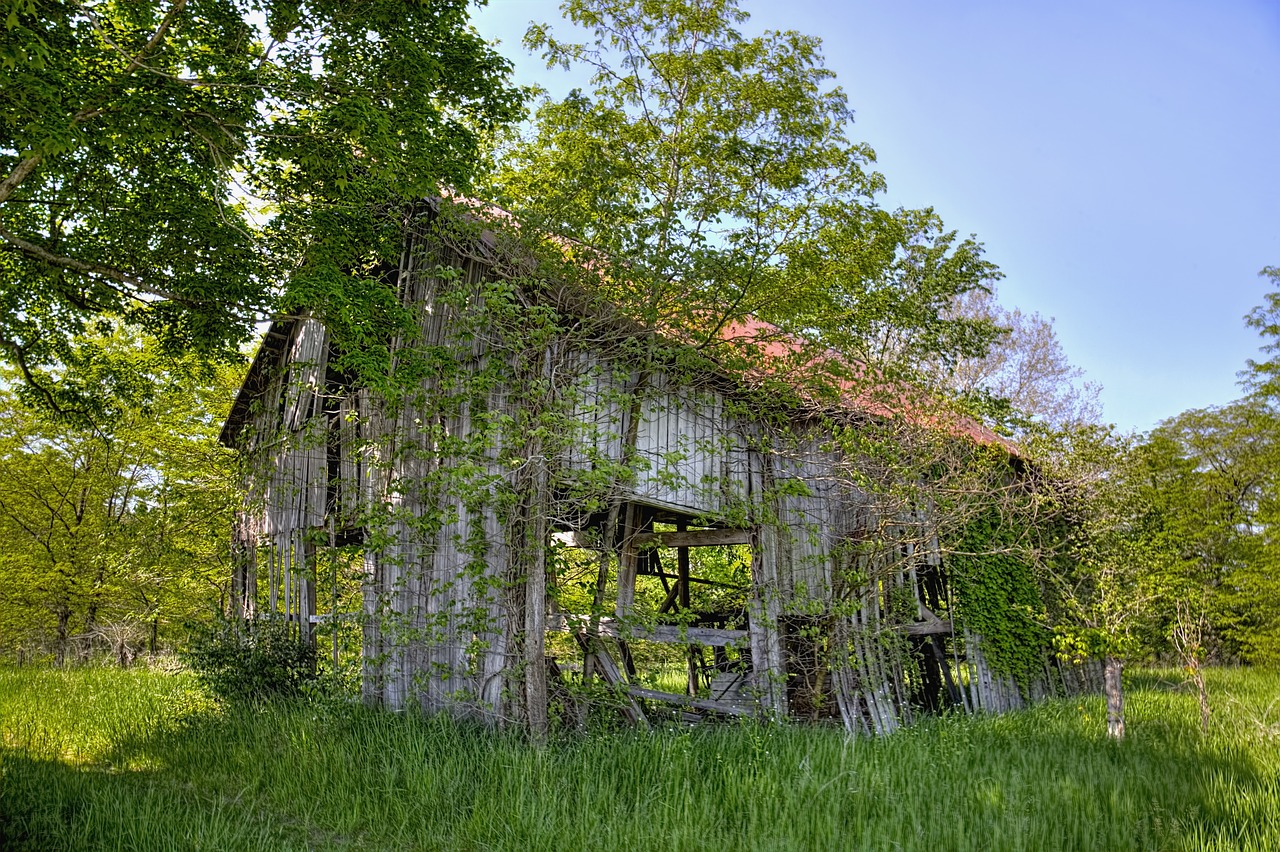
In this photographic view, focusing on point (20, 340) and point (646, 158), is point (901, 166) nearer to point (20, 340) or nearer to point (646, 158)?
point (646, 158)

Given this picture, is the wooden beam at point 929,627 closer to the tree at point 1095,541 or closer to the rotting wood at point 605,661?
the tree at point 1095,541

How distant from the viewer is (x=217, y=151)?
7.68 m

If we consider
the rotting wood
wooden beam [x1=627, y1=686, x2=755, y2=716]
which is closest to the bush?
the rotting wood

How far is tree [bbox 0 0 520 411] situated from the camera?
680cm

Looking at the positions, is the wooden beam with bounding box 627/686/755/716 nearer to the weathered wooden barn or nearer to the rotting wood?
the weathered wooden barn

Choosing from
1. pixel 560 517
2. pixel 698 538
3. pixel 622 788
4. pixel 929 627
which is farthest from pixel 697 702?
pixel 929 627

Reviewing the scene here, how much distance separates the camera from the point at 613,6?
32.4 feet

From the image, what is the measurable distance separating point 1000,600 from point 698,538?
506 centimetres

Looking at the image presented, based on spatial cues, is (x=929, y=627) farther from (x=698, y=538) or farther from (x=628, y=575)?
(x=628, y=575)

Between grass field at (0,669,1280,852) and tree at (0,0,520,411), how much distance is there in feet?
13.3

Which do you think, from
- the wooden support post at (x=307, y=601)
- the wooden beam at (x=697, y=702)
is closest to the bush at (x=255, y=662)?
the wooden support post at (x=307, y=601)

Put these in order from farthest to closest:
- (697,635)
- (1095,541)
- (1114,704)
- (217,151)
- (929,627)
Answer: (1095,541), (929,627), (697,635), (1114,704), (217,151)

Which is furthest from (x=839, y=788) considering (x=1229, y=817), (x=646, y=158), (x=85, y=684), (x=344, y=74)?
(x=85, y=684)

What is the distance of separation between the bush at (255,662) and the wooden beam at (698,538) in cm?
420
